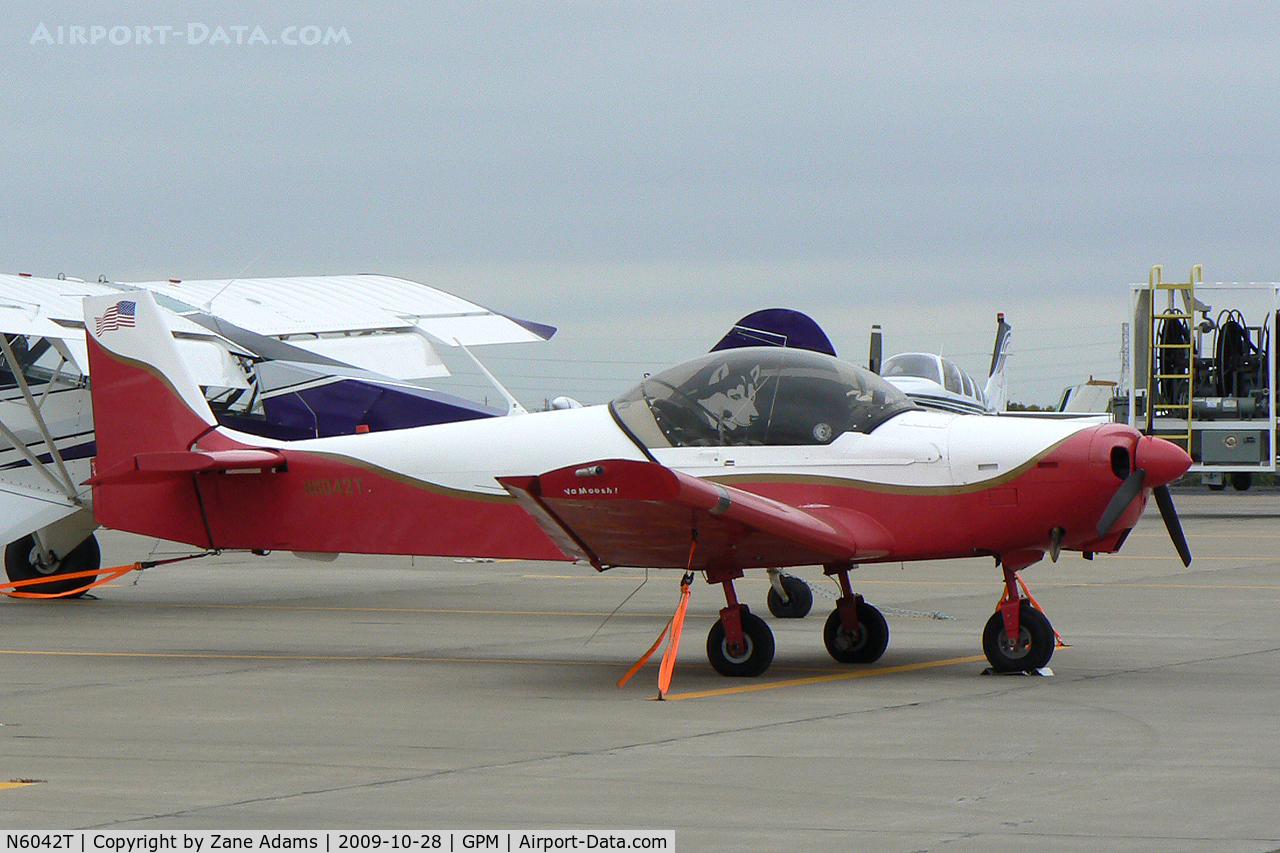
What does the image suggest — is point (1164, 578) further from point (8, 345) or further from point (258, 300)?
point (8, 345)

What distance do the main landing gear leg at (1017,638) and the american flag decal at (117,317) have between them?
7.75 m

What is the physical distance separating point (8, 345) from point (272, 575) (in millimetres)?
5462

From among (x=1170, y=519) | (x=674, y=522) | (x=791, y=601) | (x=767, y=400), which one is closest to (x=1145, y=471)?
(x=1170, y=519)

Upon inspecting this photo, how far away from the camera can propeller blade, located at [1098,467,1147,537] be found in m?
9.44

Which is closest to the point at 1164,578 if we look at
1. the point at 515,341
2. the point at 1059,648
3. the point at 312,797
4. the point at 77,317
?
the point at 1059,648

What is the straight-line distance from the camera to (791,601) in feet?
A: 46.0

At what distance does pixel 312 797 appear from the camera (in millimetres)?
6297

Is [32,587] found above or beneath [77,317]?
beneath

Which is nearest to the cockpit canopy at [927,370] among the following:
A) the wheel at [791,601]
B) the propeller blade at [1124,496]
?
the wheel at [791,601]

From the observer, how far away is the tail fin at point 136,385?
1299cm

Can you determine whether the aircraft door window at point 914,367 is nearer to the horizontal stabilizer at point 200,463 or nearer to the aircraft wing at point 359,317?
the aircraft wing at point 359,317

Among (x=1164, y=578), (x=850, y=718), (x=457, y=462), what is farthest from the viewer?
(x=1164, y=578)

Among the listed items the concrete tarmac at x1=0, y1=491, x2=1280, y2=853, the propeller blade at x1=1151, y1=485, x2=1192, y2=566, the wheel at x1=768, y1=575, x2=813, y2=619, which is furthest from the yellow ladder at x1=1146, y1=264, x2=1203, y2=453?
the propeller blade at x1=1151, y1=485, x2=1192, y2=566

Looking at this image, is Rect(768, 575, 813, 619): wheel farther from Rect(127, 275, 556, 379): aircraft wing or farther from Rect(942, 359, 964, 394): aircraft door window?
Rect(942, 359, 964, 394): aircraft door window
